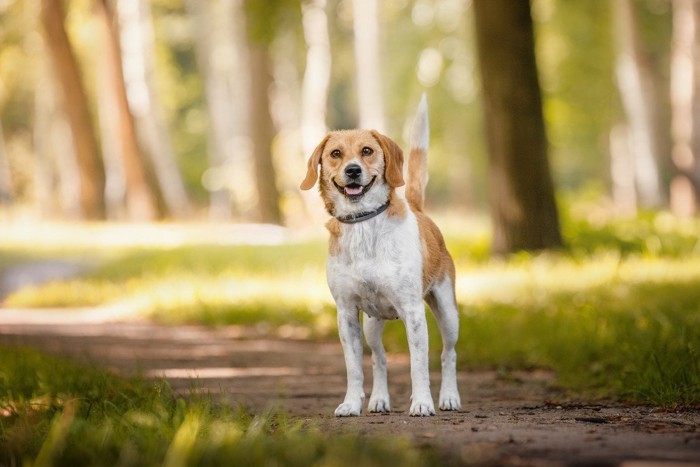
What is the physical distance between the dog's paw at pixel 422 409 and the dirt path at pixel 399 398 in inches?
3.3

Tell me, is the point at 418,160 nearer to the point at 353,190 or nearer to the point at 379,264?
the point at 353,190

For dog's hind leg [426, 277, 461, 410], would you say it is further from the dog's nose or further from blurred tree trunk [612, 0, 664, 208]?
blurred tree trunk [612, 0, 664, 208]

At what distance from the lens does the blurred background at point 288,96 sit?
25.8 metres

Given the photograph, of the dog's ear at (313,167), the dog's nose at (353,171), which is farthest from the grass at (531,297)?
the dog's ear at (313,167)

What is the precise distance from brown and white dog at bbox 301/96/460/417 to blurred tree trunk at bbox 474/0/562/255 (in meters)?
7.16

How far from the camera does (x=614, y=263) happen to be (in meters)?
11.5

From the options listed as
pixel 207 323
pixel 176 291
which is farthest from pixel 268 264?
pixel 207 323

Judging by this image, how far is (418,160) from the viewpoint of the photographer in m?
6.48

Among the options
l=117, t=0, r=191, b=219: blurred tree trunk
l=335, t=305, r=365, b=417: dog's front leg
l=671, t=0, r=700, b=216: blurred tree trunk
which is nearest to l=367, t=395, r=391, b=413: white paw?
l=335, t=305, r=365, b=417: dog's front leg

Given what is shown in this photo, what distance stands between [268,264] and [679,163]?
39.1 ft

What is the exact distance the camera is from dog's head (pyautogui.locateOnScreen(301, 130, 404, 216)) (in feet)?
18.3

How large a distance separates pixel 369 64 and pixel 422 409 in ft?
82.3

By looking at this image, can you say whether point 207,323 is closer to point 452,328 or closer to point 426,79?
point 452,328

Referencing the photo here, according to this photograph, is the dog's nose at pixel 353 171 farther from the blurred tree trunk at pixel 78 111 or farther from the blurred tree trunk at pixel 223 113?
the blurred tree trunk at pixel 223 113
